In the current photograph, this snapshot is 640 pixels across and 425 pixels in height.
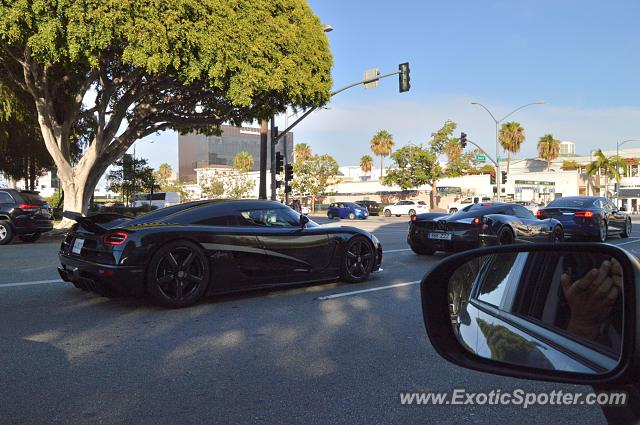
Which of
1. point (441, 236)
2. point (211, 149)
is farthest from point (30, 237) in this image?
point (211, 149)

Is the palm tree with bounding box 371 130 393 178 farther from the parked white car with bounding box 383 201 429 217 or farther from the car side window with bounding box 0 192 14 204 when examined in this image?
the car side window with bounding box 0 192 14 204

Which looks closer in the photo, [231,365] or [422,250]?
[231,365]

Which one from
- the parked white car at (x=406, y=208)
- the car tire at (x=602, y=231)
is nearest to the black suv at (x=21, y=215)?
the car tire at (x=602, y=231)

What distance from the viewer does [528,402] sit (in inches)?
Result: 128

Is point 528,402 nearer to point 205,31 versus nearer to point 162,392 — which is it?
point 162,392

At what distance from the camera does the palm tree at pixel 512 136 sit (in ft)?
190

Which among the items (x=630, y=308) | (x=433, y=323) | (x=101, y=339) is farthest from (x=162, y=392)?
(x=630, y=308)

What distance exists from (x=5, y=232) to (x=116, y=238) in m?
10.7

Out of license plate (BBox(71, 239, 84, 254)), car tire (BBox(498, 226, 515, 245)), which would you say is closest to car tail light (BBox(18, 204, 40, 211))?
license plate (BBox(71, 239, 84, 254))

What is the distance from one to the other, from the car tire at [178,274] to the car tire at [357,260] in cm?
226

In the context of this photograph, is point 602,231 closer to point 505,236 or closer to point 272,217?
point 505,236

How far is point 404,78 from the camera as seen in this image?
20.2m

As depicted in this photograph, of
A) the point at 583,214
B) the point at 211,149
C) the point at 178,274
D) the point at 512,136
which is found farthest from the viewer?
the point at 211,149

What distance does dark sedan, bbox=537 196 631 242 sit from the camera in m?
14.4
